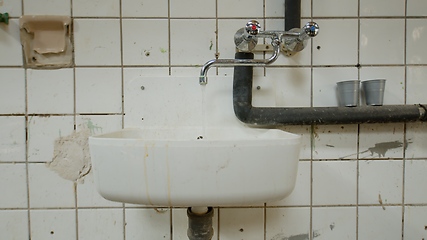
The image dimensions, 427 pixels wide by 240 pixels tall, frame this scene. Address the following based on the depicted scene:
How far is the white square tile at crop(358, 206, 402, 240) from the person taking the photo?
2.51 ft

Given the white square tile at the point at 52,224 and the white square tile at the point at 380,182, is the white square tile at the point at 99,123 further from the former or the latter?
the white square tile at the point at 380,182

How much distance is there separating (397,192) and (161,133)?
0.83 meters

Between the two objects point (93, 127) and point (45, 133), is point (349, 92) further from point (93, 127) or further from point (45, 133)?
point (45, 133)

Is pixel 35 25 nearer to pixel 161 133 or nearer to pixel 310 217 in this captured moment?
pixel 161 133

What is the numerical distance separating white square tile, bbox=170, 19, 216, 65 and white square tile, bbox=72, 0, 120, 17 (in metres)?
0.19

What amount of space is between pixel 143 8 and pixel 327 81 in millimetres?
659

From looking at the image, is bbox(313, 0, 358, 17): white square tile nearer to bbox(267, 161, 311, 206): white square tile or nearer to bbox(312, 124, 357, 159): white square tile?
bbox(312, 124, 357, 159): white square tile

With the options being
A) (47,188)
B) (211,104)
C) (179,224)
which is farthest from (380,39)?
(47,188)

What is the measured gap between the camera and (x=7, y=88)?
2.38 feet

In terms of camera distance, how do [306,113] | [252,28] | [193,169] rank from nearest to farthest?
[193,169] → [252,28] → [306,113]

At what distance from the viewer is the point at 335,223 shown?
2.51ft

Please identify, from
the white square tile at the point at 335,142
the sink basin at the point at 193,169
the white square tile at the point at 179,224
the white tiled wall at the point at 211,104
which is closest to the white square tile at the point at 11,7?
the white tiled wall at the point at 211,104

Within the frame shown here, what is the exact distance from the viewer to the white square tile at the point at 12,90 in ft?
2.38

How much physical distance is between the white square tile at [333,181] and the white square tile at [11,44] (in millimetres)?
1048
